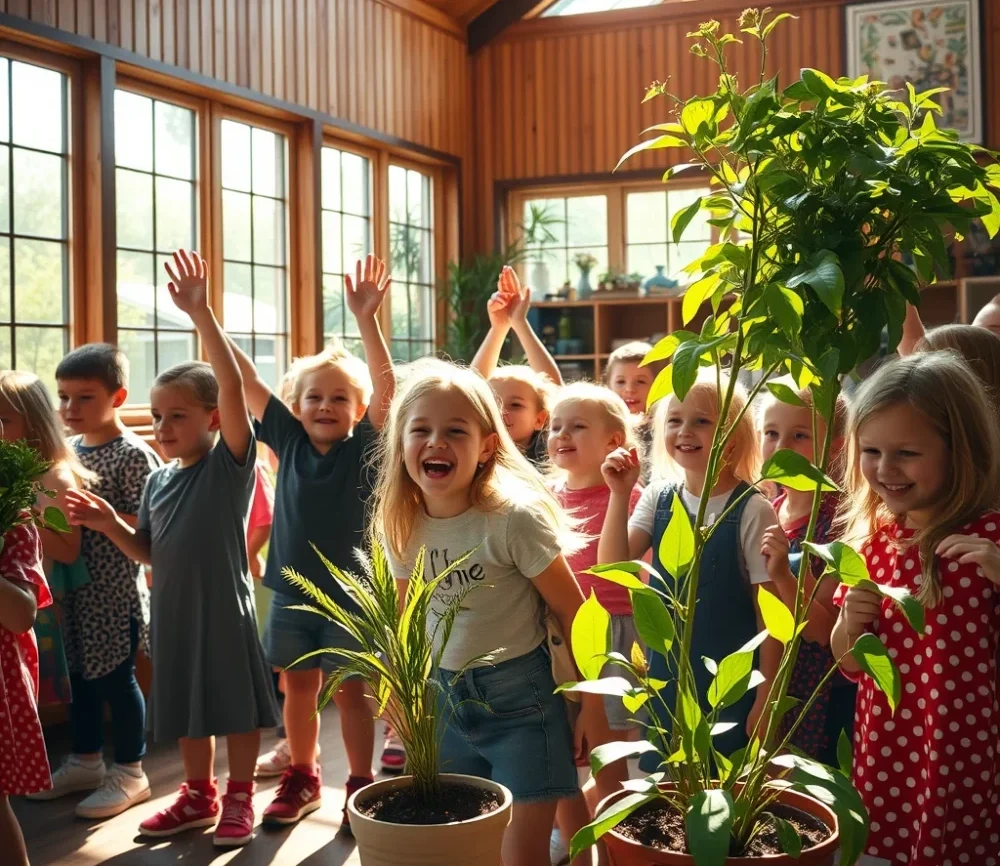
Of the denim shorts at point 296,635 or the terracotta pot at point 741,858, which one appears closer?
the terracotta pot at point 741,858

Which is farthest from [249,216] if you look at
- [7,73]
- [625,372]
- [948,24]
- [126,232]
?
[948,24]

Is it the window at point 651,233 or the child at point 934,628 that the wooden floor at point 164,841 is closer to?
the child at point 934,628

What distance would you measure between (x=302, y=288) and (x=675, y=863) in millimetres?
5787

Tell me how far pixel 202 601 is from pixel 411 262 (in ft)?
16.9

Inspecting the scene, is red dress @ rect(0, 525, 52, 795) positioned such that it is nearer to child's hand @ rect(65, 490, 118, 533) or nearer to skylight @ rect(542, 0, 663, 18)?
child's hand @ rect(65, 490, 118, 533)

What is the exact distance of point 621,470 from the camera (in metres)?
2.36

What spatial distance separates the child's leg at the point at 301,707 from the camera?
320 cm

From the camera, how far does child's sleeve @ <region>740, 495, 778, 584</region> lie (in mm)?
2393

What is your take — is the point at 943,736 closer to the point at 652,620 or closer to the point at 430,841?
the point at 652,620

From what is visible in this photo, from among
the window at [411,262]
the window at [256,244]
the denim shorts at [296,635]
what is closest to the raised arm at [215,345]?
the denim shorts at [296,635]

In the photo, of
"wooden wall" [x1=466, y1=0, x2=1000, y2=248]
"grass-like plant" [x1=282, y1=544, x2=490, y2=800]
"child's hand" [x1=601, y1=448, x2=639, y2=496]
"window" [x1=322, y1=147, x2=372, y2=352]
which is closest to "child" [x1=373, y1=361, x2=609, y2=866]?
"child's hand" [x1=601, y1=448, x2=639, y2=496]

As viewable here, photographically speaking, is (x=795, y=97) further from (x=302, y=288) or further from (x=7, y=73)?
(x=302, y=288)

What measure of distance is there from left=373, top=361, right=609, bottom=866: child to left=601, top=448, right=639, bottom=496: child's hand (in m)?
0.17

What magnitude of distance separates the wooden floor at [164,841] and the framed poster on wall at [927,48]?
5913 mm
